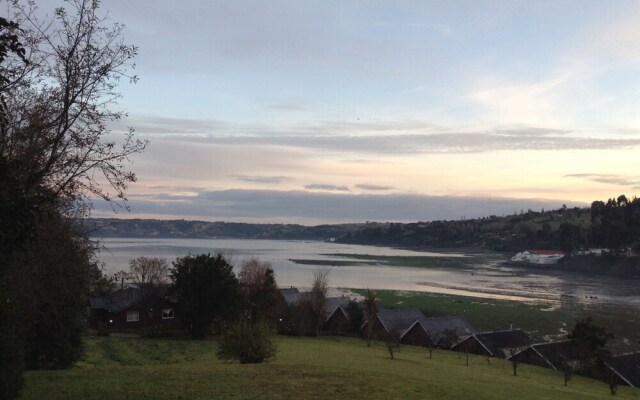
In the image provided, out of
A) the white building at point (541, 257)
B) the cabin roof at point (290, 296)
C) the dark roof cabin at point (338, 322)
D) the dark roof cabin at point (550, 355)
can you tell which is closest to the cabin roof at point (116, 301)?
the cabin roof at point (290, 296)

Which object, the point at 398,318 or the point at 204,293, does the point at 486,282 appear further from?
the point at 204,293

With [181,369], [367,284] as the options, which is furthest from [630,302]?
[181,369]

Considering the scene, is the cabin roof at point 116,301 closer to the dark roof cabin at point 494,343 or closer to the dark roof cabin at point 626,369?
the dark roof cabin at point 494,343

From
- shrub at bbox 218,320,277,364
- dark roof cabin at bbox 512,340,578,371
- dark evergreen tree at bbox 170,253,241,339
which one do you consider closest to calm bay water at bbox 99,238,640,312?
dark evergreen tree at bbox 170,253,241,339

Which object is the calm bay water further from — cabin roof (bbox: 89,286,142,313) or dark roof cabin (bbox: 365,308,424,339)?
dark roof cabin (bbox: 365,308,424,339)

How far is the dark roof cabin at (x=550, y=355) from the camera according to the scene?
3975cm

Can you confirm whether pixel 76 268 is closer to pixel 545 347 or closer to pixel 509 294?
pixel 545 347

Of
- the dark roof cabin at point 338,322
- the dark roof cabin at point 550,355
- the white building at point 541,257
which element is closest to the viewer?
the dark roof cabin at point 550,355

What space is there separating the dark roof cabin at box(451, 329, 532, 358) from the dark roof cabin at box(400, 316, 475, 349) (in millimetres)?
1746

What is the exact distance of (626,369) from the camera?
37406 millimetres

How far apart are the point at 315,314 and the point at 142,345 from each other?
810 inches

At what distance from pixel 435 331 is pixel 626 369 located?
17.3m

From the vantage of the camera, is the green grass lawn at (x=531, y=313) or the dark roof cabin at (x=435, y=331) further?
the green grass lawn at (x=531, y=313)

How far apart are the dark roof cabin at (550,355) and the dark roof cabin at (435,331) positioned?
783 cm
